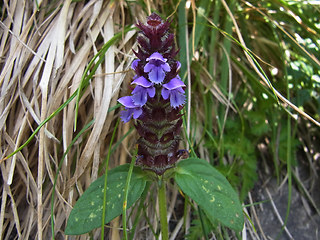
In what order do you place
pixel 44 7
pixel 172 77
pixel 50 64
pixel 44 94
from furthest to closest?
1. pixel 44 7
2. pixel 50 64
3. pixel 44 94
4. pixel 172 77

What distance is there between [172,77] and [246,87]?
0.92 meters

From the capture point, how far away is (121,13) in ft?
6.21

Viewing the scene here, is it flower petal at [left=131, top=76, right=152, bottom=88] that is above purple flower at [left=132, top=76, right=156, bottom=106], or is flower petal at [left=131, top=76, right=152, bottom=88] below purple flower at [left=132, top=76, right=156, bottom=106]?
above

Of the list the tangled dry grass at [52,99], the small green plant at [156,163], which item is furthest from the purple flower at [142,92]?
the tangled dry grass at [52,99]

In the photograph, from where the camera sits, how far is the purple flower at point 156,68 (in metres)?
1.14

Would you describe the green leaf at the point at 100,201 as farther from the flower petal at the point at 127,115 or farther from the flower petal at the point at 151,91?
the flower petal at the point at 151,91

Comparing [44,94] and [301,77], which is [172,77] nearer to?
[44,94]

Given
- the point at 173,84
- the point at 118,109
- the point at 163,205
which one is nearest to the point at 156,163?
the point at 163,205

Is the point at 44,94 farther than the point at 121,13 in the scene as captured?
No

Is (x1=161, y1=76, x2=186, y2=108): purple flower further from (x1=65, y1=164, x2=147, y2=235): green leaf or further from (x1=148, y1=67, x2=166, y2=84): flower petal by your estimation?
(x1=65, y1=164, x2=147, y2=235): green leaf

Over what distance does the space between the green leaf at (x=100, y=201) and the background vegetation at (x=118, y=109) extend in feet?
0.83

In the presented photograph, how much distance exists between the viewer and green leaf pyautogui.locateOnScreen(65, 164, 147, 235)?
47.7 inches

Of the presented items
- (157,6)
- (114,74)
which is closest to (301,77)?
(157,6)

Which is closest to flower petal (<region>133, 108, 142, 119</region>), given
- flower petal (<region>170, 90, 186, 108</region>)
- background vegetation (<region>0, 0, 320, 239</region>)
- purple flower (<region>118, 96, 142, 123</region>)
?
purple flower (<region>118, 96, 142, 123</region>)
